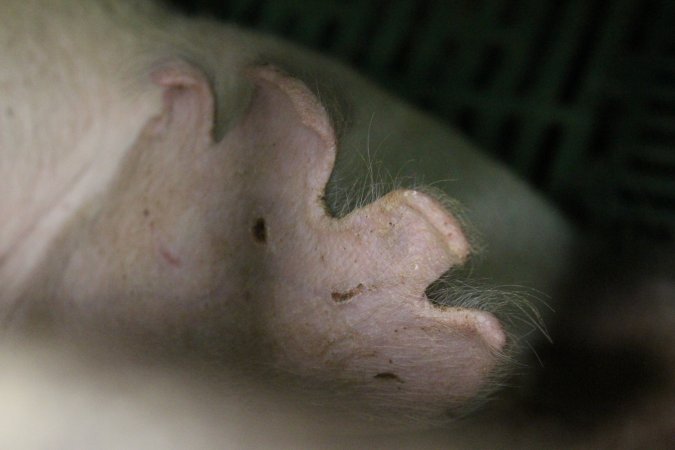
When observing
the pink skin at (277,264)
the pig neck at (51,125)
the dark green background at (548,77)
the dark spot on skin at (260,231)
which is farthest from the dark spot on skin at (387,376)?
the dark green background at (548,77)

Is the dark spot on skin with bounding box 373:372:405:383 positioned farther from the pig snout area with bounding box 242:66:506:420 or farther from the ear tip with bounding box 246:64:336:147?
the ear tip with bounding box 246:64:336:147

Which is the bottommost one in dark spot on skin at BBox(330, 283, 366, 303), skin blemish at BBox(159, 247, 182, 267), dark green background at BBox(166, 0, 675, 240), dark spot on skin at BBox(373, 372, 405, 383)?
dark spot on skin at BBox(373, 372, 405, 383)

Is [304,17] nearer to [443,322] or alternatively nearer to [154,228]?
[154,228]

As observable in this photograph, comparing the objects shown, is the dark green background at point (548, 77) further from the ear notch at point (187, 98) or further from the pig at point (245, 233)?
the ear notch at point (187, 98)

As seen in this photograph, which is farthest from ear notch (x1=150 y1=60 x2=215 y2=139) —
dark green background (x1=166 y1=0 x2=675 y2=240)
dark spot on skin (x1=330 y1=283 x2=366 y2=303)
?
dark green background (x1=166 y1=0 x2=675 y2=240)

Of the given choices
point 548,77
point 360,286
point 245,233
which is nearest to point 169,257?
point 245,233

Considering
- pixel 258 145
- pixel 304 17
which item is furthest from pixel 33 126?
pixel 304 17
